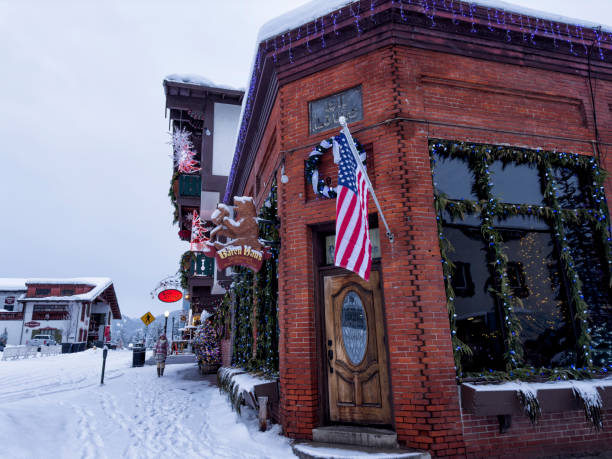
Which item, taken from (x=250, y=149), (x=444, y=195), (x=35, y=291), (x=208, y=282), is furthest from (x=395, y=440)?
(x=35, y=291)

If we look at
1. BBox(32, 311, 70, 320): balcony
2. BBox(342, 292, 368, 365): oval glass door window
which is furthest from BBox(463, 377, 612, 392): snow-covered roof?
BBox(32, 311, 70, 320): balcony

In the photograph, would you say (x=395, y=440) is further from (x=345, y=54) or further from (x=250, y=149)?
(x=250, y=149)

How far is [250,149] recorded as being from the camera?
11969 millimetres

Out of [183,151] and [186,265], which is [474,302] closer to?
[186,265]

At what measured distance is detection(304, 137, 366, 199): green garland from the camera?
6.68 meters

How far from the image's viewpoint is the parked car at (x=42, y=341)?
142 ft

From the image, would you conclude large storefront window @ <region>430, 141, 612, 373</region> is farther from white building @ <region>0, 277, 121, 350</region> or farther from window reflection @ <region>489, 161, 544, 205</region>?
white building @ <region>0, 277, 121, 350</region>

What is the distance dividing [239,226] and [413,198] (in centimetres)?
351

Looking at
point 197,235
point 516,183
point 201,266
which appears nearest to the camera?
point 516,183

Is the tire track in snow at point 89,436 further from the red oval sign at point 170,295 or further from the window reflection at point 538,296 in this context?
the red oval sign at point 170,295

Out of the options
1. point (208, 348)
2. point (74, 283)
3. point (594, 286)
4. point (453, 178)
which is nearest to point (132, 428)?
point (453, 178)

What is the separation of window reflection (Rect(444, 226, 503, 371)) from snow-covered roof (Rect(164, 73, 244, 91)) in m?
17.6

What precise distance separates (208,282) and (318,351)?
49.6ft

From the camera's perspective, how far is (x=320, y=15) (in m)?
7.28
